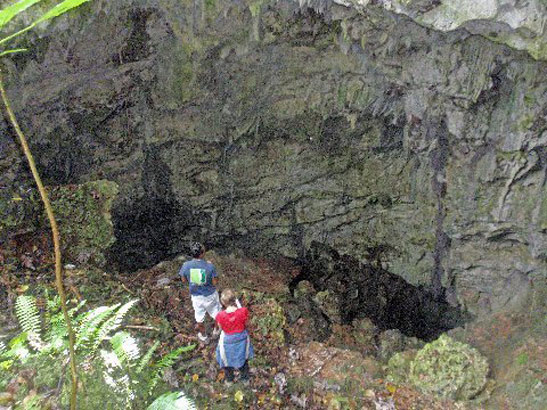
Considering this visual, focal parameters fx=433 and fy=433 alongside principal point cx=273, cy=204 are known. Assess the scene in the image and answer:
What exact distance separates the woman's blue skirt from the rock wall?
144 inches

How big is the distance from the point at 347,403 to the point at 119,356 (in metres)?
3.25

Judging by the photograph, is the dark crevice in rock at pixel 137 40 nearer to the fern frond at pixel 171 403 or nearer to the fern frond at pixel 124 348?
the fern frond at pixel 124 348

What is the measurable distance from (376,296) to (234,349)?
18.6 ft

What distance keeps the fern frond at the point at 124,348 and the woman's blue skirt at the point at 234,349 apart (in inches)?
62.2

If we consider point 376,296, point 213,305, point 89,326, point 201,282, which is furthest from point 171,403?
point 376,296

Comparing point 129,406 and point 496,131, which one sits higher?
point 496,131

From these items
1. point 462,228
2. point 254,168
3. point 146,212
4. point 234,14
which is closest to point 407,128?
point 462,228

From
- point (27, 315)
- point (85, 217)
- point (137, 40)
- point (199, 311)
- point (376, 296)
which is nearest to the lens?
point (27, 315)

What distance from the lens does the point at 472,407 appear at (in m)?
5.55

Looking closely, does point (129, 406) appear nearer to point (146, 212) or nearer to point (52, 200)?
point (52, 200)

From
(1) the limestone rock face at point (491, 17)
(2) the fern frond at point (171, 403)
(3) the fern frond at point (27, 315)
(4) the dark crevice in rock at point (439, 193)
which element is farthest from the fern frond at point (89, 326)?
(4) the dark crevice in rock at point (439, 193)

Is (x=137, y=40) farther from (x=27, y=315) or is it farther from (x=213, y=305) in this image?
(x=27, y=315)

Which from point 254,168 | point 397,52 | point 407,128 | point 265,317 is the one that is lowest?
point 265,317

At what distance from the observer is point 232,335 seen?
14.9ft
